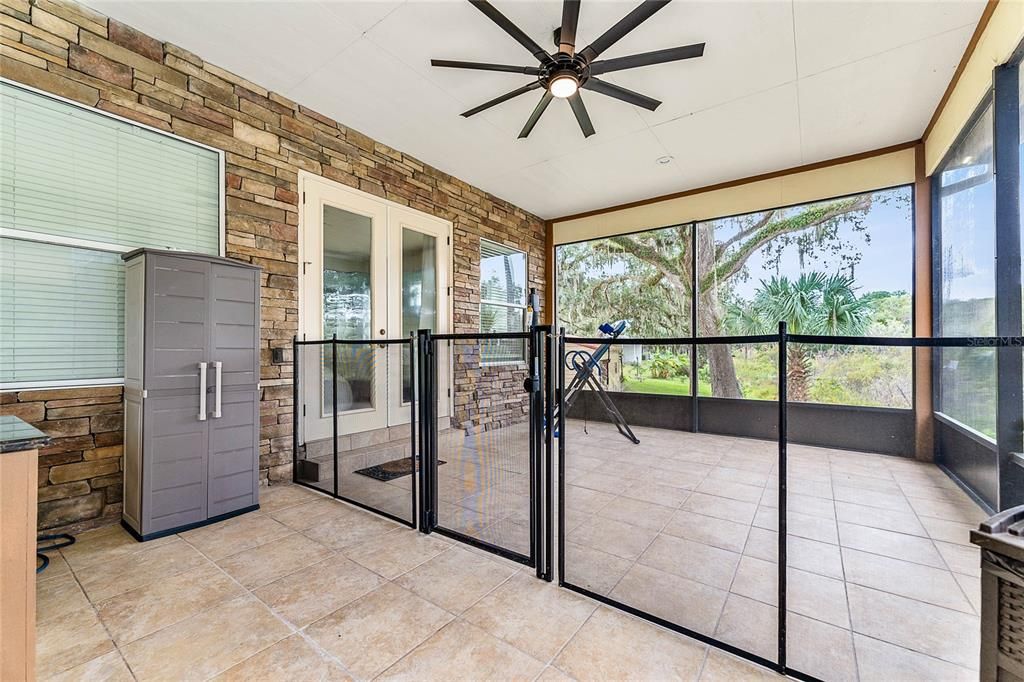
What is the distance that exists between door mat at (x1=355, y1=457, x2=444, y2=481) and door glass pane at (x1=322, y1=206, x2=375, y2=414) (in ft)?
1.72

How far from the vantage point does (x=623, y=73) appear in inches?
122

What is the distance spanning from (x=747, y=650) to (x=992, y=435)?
95.8 inches

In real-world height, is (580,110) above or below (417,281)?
above

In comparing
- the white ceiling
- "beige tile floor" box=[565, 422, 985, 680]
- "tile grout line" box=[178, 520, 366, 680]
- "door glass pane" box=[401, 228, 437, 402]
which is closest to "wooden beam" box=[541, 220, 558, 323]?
the white ceiling

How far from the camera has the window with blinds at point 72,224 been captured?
2271mm

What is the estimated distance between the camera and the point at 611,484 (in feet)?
10.9

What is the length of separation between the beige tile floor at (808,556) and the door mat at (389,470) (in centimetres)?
141

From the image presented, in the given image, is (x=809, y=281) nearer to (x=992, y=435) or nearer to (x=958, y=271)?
(x=958, y=271)

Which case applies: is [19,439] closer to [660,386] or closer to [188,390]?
[188,390]

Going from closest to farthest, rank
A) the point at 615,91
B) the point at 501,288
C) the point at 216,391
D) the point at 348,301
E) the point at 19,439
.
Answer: the point at 19,439, the point at 216,391, the point at 615,91, the point at 348,301, the point at 501,288

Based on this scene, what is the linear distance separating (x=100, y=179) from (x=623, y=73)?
345 centimetres

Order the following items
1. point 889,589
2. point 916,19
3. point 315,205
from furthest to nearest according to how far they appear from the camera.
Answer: point 315,205, point 916,19, point 889,589

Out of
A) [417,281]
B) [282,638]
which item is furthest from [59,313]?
[417,281]

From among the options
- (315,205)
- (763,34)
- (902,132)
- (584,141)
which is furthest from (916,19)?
(315,205)
